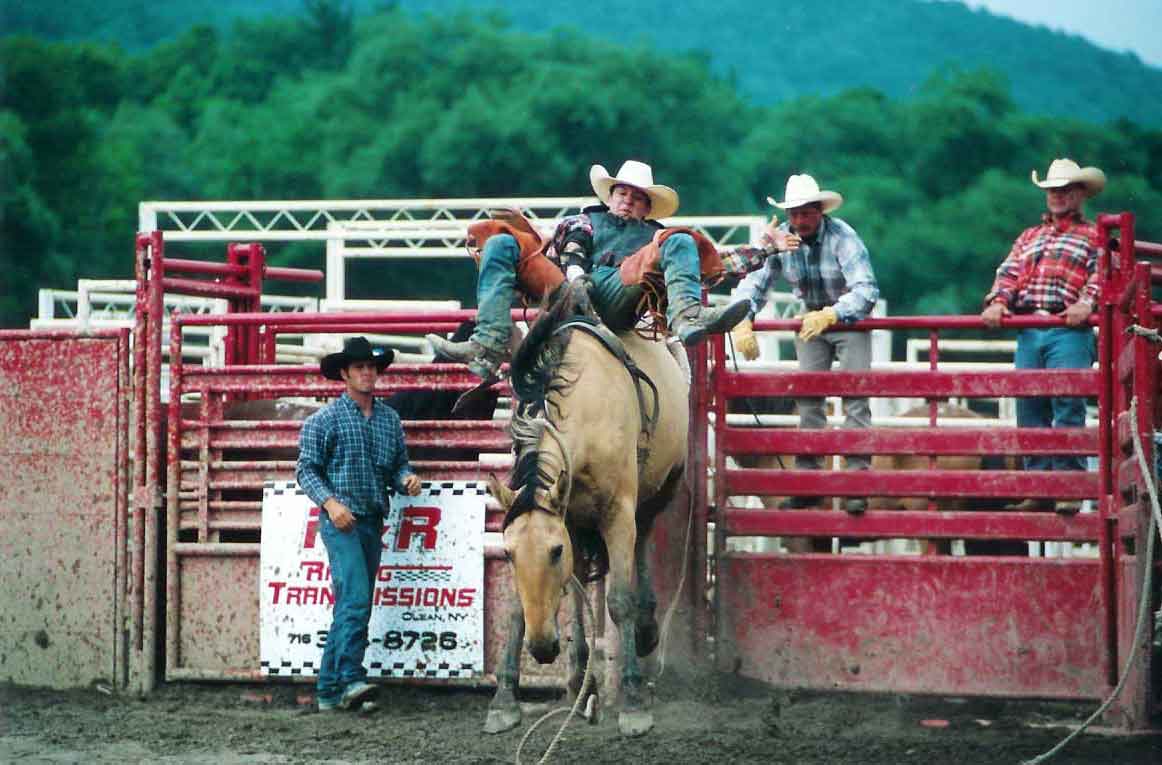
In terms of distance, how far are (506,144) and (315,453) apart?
36756 mm

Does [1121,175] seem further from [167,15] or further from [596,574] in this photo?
[167,15]

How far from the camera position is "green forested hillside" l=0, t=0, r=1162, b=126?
64125 mm

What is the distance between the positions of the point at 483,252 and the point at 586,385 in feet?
3.05

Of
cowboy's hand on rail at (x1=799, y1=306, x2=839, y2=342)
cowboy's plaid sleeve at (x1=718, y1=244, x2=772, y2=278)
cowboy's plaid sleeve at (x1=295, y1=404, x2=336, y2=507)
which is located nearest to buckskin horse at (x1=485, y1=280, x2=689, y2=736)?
cowboy's plaid sleeve at (x1=718, y1=244, x2=772, y2=278)

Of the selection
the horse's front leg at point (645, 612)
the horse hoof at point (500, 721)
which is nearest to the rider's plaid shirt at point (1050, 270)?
the horse's front leg at point (645, 612)

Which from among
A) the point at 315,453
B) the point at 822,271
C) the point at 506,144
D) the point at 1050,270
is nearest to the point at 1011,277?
the point at 1050,270

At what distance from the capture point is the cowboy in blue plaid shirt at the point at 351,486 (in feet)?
26.0

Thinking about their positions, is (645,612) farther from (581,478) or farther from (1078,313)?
(1078,313)

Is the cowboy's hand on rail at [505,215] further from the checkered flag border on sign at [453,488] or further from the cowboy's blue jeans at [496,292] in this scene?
the checkered flag border on sign at [453,488]

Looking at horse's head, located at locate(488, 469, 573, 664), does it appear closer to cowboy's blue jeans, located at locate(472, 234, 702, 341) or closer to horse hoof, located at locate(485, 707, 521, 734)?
horse hoof, located at locate(485, 707, 521, 734)

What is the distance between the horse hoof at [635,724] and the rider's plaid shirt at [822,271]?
239cm

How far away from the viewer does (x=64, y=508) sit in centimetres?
874

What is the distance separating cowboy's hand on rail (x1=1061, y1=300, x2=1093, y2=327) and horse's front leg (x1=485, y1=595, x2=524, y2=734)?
9.98 ft

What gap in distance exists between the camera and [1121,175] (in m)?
41.2
